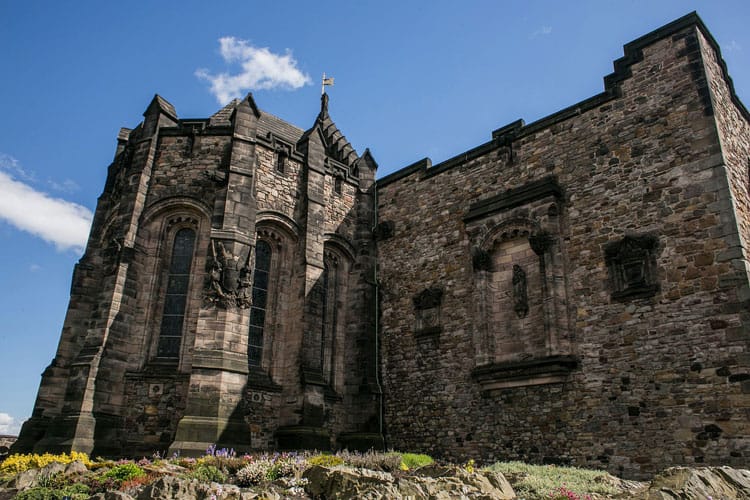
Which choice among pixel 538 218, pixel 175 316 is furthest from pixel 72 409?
pixel 538 218

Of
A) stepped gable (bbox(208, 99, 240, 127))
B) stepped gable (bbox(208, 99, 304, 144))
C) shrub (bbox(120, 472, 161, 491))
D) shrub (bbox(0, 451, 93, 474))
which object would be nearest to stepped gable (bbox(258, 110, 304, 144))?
stepped gable (bbox(208, 99, 304, 144))

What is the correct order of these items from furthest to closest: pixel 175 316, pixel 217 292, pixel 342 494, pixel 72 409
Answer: pixel 175 316
pixel 217 292
pixel 72 409
pixel 342 494

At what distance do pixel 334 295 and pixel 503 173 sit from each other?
558cm

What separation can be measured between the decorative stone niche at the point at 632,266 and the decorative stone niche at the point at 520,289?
115 cm

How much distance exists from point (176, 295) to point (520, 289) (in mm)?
8151

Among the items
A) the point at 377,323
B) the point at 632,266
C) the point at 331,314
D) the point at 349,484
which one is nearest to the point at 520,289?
the point at 632,266

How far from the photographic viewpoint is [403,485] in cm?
787

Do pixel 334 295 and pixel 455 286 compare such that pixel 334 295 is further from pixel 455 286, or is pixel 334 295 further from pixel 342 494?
pixel 342 494

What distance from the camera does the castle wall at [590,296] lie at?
36.4ft

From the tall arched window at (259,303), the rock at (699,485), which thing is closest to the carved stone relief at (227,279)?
the tall arched window at (259,303)

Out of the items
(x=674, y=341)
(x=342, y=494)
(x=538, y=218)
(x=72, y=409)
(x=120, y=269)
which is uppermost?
(x=538, y=218)

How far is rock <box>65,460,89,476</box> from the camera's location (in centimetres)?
983

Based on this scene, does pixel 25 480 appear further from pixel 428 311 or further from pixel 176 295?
pixel 428 311

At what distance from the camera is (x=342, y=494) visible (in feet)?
25.7
